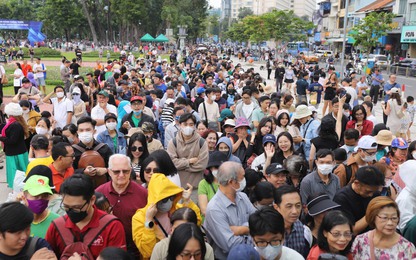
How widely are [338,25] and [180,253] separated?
73.7 m

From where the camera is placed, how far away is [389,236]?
348 centimetres

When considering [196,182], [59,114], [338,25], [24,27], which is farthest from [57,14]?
[196,182]

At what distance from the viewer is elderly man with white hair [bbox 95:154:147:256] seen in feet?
13.2

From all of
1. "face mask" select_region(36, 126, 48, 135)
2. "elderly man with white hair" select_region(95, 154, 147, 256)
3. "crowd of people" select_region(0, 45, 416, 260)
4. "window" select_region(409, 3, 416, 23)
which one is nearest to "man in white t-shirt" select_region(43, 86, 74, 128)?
"crowd of people" select_region(0, 45, 416, 260)

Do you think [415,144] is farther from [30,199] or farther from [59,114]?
[59,114]

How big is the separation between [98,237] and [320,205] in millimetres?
2058

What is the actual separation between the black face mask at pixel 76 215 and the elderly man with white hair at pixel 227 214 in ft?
3.62

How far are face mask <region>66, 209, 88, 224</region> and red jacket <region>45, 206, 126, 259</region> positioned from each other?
0.04m

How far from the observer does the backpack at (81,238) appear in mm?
3092

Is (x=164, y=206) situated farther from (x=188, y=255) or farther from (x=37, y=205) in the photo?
(x=37, y=205)

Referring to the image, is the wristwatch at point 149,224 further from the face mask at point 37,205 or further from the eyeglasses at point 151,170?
the eyeglasses at point 151,170

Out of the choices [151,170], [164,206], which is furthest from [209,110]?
[164,206]

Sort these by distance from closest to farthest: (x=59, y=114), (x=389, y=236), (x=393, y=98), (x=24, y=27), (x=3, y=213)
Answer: (x=3, y=213) < (x=389, y=236) < (x=59, y=114) < (x=393, y=98) < (x=24, y=27)

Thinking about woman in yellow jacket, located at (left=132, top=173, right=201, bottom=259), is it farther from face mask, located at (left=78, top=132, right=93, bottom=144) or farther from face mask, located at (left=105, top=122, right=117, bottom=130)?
face mask, located at (left=105, top=122, right=117, bottom=130)
